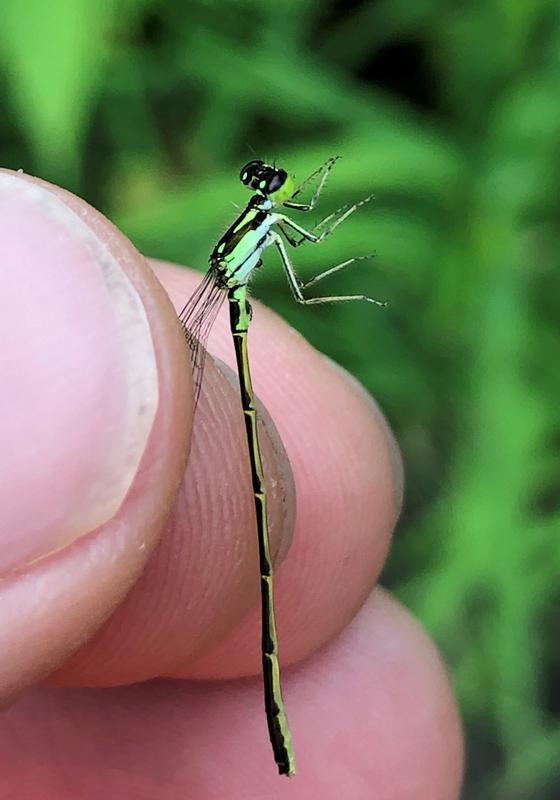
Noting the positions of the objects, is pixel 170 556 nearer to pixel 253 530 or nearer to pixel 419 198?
pixel 253 530

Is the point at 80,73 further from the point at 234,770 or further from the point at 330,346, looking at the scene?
the point at 234,770

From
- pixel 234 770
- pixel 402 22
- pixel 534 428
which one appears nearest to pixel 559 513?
pixel 534 428

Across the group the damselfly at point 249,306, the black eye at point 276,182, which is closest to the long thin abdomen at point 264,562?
the damselfly at point 249,306

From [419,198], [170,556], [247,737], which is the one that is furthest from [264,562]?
[419,198]

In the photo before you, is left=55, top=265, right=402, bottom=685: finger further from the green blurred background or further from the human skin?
the green blurred background

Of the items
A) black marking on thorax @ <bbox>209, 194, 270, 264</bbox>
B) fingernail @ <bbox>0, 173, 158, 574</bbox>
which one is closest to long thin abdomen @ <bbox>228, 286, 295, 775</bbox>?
black marking on thorax @ <bbox>209, 194, 270, 264</bbox>

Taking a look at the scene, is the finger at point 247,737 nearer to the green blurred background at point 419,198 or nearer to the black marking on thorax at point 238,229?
the green blurred background at point 419,198
